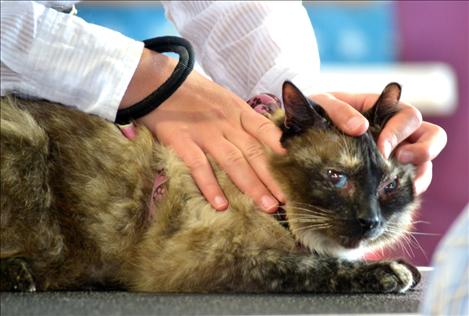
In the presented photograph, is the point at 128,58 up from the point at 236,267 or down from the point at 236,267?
up

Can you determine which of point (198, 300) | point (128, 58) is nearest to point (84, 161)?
point (128, 58)

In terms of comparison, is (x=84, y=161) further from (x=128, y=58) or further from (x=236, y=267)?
(x=236, y=267)

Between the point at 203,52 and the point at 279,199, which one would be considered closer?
the point at 279,199

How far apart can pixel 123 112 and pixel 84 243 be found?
271 mm

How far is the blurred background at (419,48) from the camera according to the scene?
10.6 feet

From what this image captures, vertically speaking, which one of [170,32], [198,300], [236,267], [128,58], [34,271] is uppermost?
[128,58]

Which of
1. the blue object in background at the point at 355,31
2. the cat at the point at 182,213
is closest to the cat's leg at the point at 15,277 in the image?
the cat at the point at 182,213

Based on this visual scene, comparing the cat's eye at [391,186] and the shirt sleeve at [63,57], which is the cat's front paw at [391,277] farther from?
the shirt sleeve at [63,57]

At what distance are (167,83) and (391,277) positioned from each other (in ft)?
1.86

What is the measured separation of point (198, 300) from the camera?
1.12 metres

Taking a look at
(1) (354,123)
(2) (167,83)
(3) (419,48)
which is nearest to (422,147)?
(1) (354,123)

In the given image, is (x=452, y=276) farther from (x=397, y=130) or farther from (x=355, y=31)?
(x=355, y=31)

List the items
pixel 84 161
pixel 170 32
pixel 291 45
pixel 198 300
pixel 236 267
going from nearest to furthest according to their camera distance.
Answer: pixel 198 300 → pixel 236 267 → pixel 84 161 → pixel 291 45 → pixel 170 32

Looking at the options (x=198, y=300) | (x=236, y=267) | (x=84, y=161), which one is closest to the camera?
(x=198, y=300)
